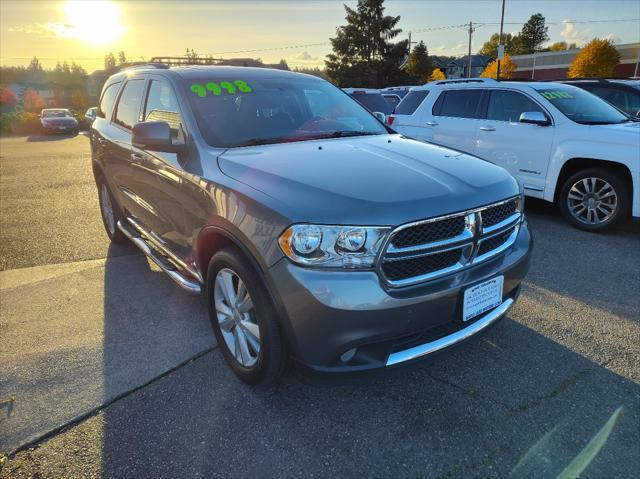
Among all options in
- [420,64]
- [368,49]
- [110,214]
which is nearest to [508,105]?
[110,214]

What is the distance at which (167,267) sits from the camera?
3.68m

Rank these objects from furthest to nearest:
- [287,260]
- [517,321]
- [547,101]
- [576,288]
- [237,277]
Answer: [547,101] < [576,288] < [517,321] < [237,277] < [287,260]

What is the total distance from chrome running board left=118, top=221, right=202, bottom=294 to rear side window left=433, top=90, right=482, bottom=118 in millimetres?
5048

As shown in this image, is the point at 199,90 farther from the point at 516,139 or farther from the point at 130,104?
the point at 516,139

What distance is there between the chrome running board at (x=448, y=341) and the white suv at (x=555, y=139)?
2608mm

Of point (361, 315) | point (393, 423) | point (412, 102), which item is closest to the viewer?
point (361, 315)

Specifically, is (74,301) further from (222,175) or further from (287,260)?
(287,260)

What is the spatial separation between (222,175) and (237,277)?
0.59 metres

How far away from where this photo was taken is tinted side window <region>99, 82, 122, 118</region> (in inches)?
195

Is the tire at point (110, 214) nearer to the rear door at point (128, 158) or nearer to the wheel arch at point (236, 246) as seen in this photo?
the rear door at point (128, 158)

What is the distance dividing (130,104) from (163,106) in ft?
3.34

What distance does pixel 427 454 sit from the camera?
7.45 feet

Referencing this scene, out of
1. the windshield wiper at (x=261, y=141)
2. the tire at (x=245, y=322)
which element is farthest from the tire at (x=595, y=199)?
the tire at (x=245, y=322)

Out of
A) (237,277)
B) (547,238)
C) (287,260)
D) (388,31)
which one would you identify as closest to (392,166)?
(287,260)
